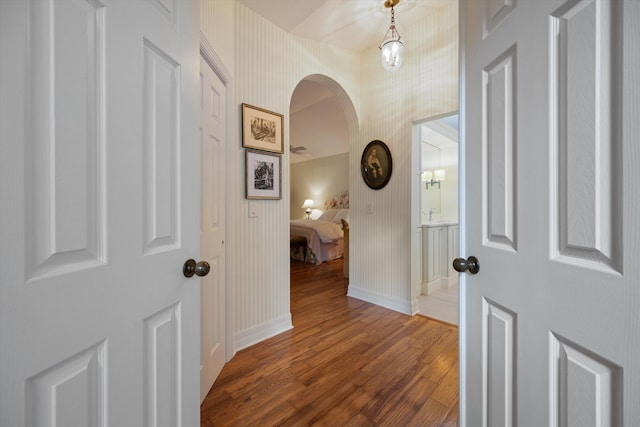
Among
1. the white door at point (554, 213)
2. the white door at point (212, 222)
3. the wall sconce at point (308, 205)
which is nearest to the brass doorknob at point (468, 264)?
the white door at point (554, 213)

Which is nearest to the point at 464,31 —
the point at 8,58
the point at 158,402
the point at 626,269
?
the point at 626,269

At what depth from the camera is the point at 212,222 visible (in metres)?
1.60

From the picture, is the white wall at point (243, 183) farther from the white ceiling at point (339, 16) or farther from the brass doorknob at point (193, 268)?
the brass doorknob at point (193, 268)

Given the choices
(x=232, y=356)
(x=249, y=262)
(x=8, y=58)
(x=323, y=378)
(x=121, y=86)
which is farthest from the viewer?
(x=249, y=262)

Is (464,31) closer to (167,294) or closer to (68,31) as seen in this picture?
(68,31)

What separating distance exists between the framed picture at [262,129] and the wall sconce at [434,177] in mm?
3676

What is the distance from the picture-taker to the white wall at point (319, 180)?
713cm

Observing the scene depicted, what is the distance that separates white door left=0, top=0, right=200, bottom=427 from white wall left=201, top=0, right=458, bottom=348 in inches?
41.8

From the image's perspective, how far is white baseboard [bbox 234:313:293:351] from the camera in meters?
1.99

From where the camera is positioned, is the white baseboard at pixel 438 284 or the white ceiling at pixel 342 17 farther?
the white baseboard at pixel 438 284

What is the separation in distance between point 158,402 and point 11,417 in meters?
0.38

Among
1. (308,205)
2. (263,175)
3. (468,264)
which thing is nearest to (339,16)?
(263,175)

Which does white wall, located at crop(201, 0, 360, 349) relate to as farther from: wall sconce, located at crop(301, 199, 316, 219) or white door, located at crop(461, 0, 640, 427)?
wall sconce, located at crop(301, 199, 316, 219)

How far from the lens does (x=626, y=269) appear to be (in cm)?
45
